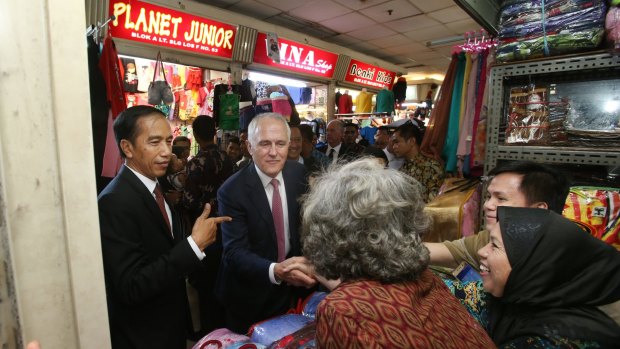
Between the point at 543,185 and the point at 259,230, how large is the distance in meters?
1.39

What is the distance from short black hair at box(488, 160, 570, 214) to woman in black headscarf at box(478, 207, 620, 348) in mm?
508

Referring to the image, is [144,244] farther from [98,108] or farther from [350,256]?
[98,108]

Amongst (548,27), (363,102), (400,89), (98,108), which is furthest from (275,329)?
(400,89)

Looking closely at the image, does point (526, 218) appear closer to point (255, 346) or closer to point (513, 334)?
point (513, 334)

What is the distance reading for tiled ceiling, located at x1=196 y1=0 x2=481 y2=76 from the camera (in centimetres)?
505

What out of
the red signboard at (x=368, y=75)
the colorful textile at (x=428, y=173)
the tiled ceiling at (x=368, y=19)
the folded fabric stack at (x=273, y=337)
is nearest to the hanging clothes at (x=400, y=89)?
the red signboard at (x=368, y=75)

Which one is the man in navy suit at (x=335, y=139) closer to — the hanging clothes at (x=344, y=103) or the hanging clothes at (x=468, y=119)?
the hanging clothes at (x=344, y=103)

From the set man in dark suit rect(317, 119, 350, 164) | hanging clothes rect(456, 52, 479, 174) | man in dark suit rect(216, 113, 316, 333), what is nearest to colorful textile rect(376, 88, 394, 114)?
man in dark suit rect(317, 119, 350, 164)

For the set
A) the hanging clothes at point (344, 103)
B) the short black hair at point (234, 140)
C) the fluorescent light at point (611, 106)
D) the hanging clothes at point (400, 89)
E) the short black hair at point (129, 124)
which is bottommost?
the short black hair at point (234, 140)

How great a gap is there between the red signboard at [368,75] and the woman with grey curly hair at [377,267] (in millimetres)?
6775

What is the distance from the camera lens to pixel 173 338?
148 centimetres

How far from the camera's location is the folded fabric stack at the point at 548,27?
155 centimetres

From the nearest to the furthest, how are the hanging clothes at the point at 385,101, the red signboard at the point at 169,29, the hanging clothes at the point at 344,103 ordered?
the red signboard at the point at 169,29, the hanging clothes at the point at 385,101, the hanging clothes at the point at 344,103

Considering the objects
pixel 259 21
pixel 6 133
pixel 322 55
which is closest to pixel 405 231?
pixel 6 133
